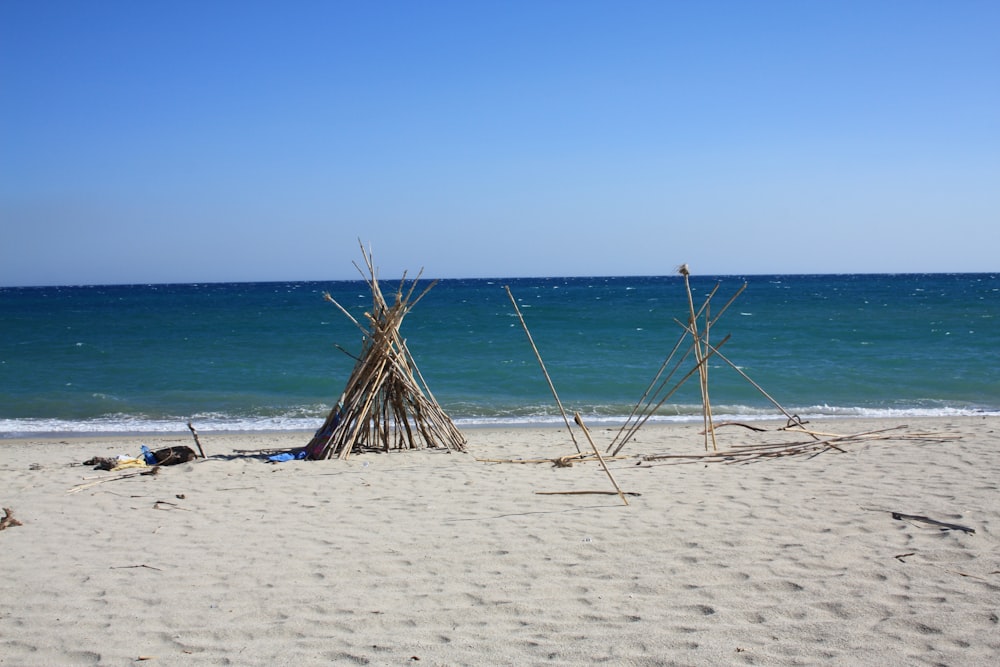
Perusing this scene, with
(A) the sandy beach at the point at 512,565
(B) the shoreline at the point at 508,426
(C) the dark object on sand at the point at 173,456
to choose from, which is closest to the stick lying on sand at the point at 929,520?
(A) the sandy beach at the point at 512,565

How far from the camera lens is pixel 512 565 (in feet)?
12.5

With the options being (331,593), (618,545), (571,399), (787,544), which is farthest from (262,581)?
(571,399)

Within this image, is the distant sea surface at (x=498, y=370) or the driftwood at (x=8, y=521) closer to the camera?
the driftwood at (x=8, y=521)

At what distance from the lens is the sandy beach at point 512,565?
2.91 m

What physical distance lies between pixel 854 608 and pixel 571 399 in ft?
29.0

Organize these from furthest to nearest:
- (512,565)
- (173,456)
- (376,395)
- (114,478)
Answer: (376,395) → (173,456) → (114,478) → (512,565)

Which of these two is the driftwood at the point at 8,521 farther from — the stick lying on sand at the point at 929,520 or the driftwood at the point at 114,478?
the stick lying on sand at the point at 929,520

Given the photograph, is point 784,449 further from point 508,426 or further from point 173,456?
point 173,456

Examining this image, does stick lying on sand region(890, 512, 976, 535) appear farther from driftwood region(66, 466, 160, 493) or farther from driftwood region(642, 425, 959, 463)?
driftwood region(66, 466, 160, 493)

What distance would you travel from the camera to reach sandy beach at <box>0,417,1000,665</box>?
291 centimetres

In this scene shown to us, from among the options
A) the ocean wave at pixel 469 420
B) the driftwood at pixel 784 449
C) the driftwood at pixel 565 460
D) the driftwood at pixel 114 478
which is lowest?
the ocean wave at pixel 469 420

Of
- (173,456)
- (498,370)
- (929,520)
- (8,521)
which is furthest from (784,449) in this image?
(498,370)

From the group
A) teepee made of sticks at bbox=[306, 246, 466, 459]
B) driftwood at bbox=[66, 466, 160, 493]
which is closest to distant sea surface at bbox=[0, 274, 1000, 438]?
teepee made of sticks at bbox=[306, 246, 466, 459]

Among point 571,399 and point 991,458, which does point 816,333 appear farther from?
point 991,458
